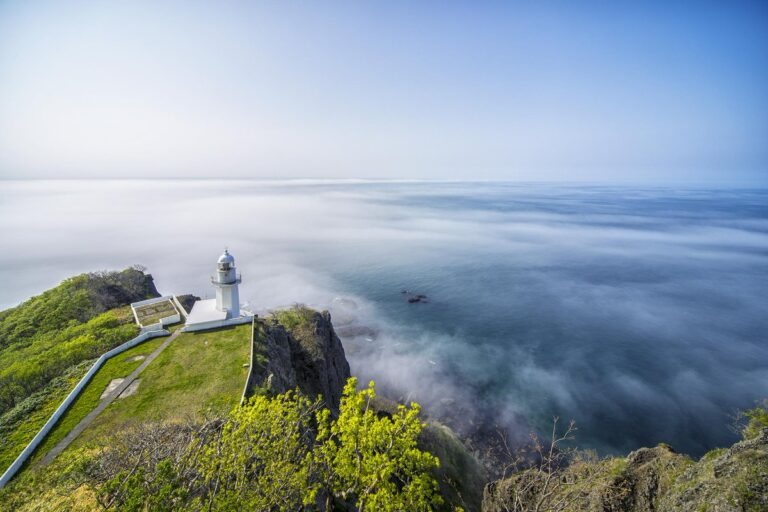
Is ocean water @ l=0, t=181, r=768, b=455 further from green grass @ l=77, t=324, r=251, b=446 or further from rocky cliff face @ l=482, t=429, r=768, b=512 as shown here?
green grass @ l=77, t=324, r=251, b=446

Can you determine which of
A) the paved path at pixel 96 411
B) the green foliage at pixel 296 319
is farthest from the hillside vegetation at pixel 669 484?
the green foliage at pixel 296 319

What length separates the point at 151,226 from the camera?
638ft

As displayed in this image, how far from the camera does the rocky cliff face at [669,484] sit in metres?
12.6

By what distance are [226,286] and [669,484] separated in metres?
40.2

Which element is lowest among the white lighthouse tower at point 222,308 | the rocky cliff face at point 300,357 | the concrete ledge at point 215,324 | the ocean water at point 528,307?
the ocean water at point 528,307

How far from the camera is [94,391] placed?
25.4 meters

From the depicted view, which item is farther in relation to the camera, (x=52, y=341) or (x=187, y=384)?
(x=52, y=341)

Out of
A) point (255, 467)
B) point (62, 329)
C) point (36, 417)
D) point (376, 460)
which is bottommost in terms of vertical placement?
point (62, 329)

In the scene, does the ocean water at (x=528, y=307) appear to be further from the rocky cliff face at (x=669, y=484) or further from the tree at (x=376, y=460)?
the tree at (x=376, y=460)

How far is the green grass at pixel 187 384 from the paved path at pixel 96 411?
1.75ft

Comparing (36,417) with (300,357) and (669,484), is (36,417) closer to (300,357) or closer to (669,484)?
(300,357)

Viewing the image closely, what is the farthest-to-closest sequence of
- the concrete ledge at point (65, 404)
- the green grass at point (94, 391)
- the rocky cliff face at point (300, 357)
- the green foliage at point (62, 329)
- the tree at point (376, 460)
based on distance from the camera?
the rocky cliff face at point (300, 357), the green foliage at point (62, 329), the green grass at point (94, 391), the concrete ledge at point (65, 404), the tree at point (376, 460)

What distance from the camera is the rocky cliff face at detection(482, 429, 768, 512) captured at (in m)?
12.6

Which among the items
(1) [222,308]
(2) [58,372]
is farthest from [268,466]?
(2) [58,372]
